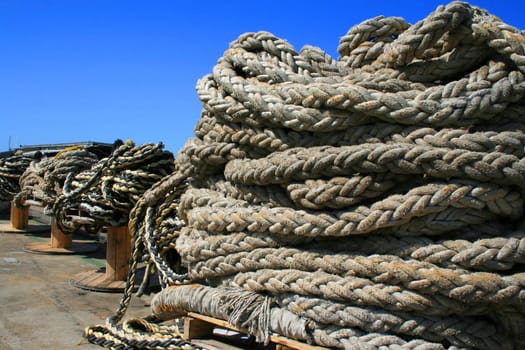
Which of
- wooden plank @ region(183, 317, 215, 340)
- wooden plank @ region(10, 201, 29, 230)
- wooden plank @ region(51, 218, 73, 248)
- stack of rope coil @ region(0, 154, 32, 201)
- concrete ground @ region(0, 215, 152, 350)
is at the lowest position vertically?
concrete ground @ region(0, 215, 152, 350)

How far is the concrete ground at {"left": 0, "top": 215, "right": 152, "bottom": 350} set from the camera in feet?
10.5

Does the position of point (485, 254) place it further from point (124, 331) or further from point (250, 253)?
point (124, 331)

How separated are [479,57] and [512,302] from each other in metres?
0.76

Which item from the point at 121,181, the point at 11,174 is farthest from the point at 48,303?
the point at 11,174

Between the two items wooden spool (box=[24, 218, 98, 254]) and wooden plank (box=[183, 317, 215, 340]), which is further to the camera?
wooden spool (box=[24, 218, 98, 254])

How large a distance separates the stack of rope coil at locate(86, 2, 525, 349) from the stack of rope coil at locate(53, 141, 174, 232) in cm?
227

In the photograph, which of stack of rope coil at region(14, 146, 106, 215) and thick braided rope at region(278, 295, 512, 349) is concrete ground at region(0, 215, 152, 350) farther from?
thick braided rope at region(278, 295, 512, 349)

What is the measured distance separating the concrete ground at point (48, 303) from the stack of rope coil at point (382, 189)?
167 cm

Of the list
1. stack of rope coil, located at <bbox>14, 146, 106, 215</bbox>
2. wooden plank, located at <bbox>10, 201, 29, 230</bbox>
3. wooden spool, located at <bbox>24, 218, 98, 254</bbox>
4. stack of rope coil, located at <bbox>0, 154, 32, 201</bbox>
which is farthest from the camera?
wooden plank, located at <bbox>10, 201, 29, 230</bbox>

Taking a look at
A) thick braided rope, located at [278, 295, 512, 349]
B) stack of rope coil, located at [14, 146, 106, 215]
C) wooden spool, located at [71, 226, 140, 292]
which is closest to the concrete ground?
wooden spool, located at [71, 226, 140, 292]

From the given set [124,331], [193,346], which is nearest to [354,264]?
[193,346]

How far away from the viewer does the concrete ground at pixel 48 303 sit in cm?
321

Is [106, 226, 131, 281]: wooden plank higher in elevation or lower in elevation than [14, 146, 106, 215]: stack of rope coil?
lower

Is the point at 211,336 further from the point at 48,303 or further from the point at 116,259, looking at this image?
the point at 116,259
